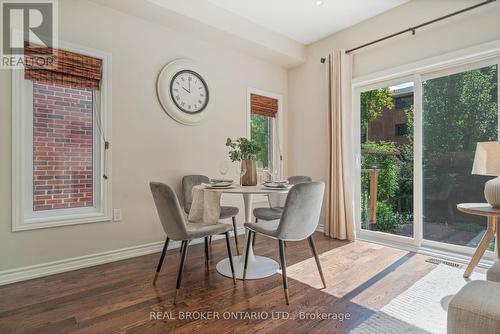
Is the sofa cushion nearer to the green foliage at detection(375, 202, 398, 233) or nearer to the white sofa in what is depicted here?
the white sofa

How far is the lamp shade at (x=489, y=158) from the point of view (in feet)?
6.63

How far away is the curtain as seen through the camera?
3.41 metres

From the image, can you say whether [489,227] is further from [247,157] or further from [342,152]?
[247,157]

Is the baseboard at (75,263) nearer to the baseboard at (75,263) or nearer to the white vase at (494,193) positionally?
the baseboard at (75,263)

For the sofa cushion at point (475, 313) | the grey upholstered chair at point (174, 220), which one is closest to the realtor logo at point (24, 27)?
the grey upholstered chair at point (174, 220)

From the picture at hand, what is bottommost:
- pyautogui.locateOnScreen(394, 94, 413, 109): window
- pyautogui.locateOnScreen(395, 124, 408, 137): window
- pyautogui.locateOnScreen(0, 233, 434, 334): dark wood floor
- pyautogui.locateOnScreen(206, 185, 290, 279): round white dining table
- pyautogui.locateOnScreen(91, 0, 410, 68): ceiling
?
pyautogui.locateOnScreen(0, 233, 434, 334): dark wood floor

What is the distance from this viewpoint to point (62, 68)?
7.88 ft

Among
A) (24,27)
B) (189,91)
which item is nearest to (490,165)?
(189,91)

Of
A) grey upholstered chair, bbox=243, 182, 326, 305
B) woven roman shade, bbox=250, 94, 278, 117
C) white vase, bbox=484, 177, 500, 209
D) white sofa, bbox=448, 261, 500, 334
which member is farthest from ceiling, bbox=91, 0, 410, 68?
white sofa, bbox=448, 261, 500, 334

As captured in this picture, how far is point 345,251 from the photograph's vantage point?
2953 millimetres

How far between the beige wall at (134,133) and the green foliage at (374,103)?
1713 millimetres

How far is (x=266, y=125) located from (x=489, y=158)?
2713 mm

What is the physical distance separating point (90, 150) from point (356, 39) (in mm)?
3350

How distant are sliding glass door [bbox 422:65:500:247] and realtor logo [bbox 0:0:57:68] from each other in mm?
3764
